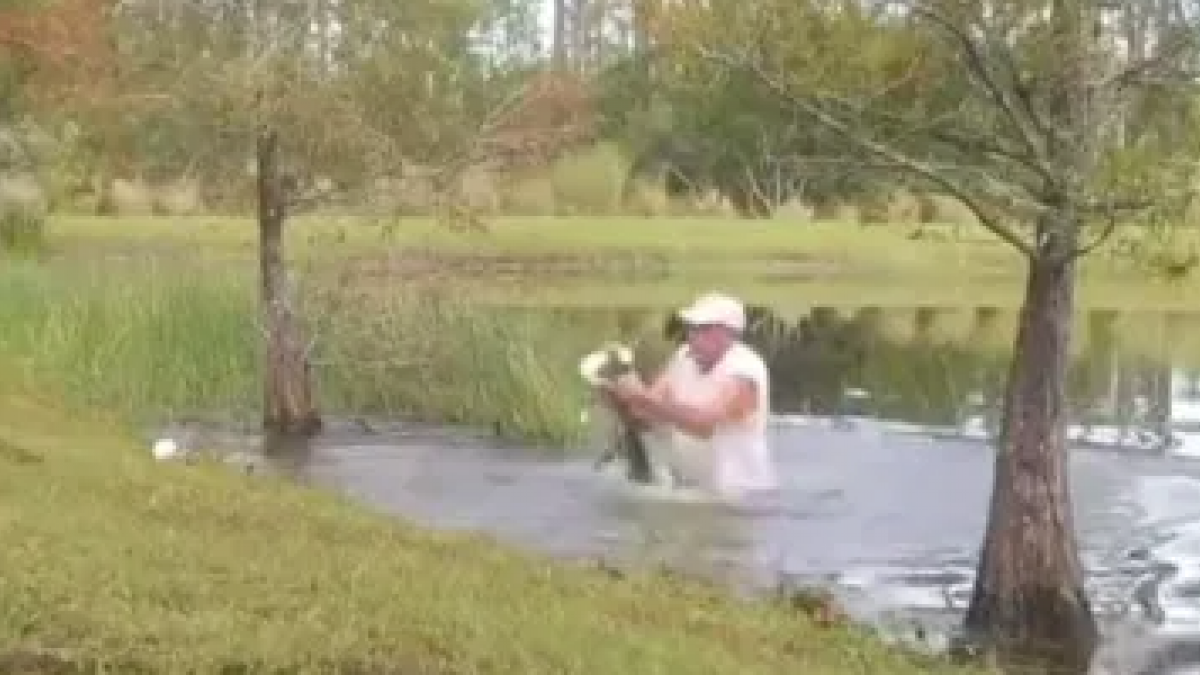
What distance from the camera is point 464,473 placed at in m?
17.4

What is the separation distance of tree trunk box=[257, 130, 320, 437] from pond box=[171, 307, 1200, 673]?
410 millimetres

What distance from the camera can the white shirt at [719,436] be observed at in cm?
1600

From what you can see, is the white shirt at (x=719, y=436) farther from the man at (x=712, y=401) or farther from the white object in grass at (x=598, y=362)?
the white object in grass at (x=598, y=362)

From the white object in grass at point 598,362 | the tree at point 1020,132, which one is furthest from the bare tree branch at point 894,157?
the white object in grass at point 598,362

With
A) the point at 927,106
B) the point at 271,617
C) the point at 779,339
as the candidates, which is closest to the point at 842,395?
the point at 779,339

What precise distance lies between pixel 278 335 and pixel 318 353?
139cm

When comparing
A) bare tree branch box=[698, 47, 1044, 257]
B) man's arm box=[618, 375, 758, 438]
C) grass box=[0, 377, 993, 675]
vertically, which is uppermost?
bare tree branch box=[698, 47, 1044, 257]

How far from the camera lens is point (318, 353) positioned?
20.1 m

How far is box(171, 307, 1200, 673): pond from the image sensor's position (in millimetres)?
13547

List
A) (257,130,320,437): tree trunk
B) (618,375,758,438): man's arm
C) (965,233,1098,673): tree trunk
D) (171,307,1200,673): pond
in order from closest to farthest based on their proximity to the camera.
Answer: (965,233,1098,673): tree trunk, (171,307,1200,673): pond, (618,375,758,438): man's arm, (257,130,320,437): tree trunk

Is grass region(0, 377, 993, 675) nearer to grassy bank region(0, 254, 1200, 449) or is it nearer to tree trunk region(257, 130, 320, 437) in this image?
tree trunk region(257, 130, 320, 437)

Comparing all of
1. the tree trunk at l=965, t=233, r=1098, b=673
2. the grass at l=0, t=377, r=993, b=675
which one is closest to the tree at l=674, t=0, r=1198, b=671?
the tree trunk at l=965, t=233, r=1098, b=673

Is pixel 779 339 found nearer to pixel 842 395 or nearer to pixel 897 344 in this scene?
pixel 897 344

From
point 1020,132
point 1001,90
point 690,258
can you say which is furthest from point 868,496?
point 690,258
